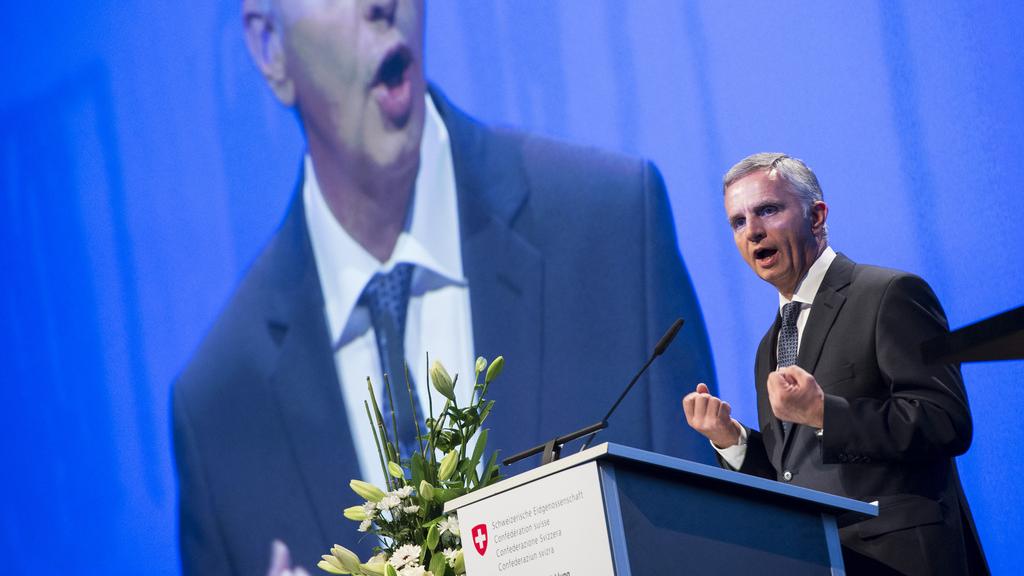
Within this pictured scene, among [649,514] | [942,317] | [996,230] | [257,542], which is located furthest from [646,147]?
[649,514]

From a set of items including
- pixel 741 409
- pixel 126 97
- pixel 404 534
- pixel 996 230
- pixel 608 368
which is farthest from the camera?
pixel 126 97

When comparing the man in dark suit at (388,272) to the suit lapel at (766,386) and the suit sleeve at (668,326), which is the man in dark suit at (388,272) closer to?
the suit sleeve at (668,326)

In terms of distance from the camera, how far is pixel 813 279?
2.67 meters

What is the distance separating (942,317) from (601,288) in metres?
1.66

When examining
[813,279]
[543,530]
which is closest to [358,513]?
[543,530]

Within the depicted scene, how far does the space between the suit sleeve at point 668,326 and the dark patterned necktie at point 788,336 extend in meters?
1.09

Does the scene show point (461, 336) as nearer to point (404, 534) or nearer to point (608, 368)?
point (608, 368)

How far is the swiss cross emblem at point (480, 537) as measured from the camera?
6.68ft

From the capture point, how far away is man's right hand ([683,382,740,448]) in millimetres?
2389

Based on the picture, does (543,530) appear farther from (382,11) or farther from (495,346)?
(382,11)

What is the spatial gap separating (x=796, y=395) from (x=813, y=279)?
60 centimetres

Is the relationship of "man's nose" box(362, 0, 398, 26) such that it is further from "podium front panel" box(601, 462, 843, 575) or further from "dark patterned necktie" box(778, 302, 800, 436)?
"podium front panel" box(601, 462, 843, 575)

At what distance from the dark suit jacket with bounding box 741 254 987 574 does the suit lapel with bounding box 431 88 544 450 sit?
59.2 inches

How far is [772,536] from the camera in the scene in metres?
2.00
